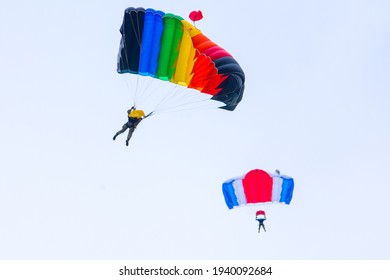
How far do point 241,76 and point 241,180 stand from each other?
161 inches

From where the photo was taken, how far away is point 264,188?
41.0m

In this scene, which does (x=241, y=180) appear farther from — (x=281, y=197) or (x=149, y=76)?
(x=149, y=76)

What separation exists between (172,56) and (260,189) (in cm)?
580

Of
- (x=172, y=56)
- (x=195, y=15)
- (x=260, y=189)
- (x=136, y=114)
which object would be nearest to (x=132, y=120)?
(x=136, y=114)

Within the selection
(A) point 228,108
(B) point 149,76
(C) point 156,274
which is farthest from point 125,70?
(C) point 156,274

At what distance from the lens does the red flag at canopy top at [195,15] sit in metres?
38.4

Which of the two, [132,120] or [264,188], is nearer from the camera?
[132,120]

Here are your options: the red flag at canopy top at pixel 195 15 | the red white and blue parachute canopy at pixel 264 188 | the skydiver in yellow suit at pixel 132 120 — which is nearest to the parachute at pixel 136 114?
the skydiver in yellow suit at pixel 132 120

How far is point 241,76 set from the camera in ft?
128

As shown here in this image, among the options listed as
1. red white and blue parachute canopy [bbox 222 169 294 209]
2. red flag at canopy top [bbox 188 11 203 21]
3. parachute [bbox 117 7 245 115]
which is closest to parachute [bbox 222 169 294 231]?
red white and blue parachute canopy [bbox 222 169 294 209]

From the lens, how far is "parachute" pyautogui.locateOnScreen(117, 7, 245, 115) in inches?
1506

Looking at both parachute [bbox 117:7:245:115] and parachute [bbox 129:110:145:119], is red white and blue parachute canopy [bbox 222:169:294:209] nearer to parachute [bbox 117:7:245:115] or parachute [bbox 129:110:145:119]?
parachute [bbox 117:7:245:115]

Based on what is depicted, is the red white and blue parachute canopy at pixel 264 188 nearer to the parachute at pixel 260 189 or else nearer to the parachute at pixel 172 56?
the parachute at pixel 260 189

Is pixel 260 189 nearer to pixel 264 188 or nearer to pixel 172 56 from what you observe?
pixel 264 188
